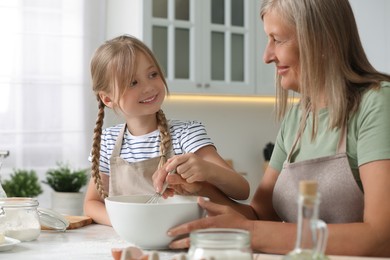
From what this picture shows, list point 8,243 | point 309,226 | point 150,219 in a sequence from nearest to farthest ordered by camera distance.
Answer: point 309,226 < point 150,219 < point 8,243

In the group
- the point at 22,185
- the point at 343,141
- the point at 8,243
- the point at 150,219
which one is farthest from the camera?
the point at 22,185

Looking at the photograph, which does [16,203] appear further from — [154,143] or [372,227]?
[372,227]

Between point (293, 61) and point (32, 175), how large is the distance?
2.00 meters

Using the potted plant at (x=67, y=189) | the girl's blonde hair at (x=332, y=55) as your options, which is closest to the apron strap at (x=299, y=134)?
the girl's blonde hair at (x=332, y=55)

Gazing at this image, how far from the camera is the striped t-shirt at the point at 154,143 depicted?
1958 millimetres

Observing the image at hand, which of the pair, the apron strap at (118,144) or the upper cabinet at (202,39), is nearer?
the apron strap at (118,144)

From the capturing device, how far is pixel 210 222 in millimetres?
1247

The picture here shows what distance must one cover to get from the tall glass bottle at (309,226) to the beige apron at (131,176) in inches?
45.8

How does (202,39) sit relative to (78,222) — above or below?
above

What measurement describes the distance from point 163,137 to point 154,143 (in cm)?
5

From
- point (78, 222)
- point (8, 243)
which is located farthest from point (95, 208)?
point (8, 243)

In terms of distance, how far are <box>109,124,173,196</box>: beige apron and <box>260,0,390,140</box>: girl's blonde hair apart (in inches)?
25.2

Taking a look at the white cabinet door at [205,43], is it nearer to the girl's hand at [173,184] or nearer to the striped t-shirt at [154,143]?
the striped t-shirt at [154,143]

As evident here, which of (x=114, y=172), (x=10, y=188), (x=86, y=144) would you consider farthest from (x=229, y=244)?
(x=86, y=144)
